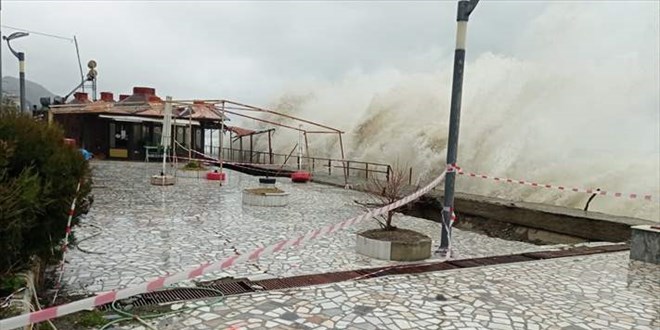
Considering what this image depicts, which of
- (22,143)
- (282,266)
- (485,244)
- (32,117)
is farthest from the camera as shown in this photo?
(485,244)

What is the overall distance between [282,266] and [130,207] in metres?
5.04

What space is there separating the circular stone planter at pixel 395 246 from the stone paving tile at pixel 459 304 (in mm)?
639

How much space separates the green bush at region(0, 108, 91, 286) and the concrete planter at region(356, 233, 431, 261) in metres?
3.38

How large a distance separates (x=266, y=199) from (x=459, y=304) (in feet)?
21.1

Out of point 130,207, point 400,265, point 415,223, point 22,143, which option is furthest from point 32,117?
point 415,223

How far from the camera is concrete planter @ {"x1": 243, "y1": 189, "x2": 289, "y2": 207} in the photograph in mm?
9984

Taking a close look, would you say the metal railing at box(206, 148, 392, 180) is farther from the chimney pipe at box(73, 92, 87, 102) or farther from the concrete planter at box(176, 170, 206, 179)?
the chimney pipe at box(73, 92, 87, 102)

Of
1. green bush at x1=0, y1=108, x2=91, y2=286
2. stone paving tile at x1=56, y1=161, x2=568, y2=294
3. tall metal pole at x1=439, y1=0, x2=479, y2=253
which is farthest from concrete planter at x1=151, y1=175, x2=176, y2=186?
tall metal pole at x1=439, y1=0, x2=479, y2=253

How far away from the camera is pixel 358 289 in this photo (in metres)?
4.43

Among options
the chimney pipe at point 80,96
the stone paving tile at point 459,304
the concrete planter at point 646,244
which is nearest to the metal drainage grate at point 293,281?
the stone paving tile at point 459,304

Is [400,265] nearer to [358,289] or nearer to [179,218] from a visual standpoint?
[358,289]

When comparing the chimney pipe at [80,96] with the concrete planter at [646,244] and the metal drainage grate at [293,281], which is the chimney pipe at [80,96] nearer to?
the metal drainage grate at [293,281]

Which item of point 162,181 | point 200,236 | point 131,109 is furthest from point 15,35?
point 200,236

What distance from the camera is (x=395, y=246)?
5707 mm
